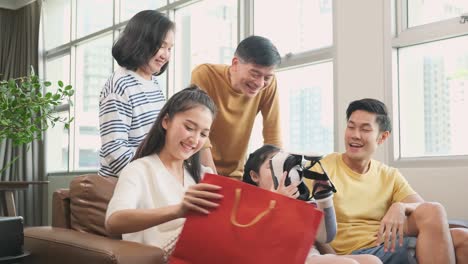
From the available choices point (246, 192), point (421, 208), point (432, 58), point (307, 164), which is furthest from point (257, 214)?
point (432, 58)

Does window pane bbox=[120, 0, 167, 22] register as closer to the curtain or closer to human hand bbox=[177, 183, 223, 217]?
the curtain

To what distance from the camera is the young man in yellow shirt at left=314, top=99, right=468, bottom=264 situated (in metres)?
1.82

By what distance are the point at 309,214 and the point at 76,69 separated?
18.2ft

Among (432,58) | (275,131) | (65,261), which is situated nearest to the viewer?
(65,261)

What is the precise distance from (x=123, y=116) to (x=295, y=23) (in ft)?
6.92

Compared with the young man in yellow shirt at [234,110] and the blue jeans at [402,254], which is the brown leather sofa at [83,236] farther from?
the blue jeans at [402,254]

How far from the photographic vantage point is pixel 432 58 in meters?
3.00

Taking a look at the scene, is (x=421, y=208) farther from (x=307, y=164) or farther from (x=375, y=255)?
(x=307, y=164)

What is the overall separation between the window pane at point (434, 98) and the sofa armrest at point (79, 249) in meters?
1.83

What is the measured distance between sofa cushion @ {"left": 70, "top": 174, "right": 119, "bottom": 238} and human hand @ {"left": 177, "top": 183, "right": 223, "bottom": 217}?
2.40 ft

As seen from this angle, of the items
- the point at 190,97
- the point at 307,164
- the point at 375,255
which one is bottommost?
the point at 375,255

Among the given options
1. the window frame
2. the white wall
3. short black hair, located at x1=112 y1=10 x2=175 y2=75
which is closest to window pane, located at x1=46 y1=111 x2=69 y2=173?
the white wall

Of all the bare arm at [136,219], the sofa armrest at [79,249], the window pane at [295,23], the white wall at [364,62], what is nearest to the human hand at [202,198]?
the bare arm at [136,219]

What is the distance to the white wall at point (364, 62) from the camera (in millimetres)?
2754
